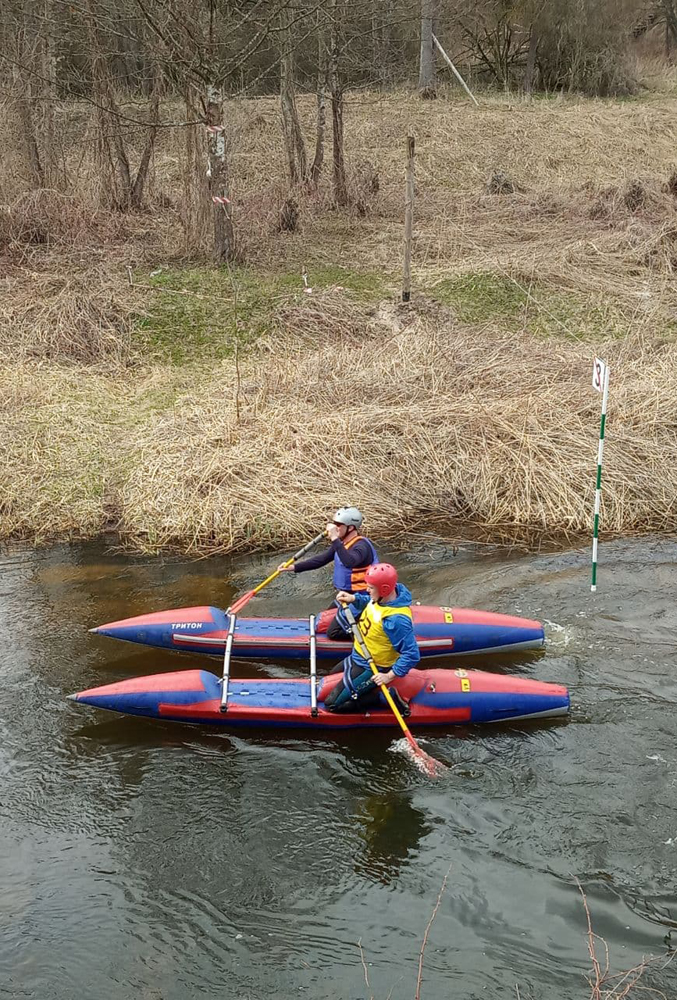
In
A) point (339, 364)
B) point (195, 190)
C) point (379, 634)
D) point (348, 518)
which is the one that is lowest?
point (379, 634)

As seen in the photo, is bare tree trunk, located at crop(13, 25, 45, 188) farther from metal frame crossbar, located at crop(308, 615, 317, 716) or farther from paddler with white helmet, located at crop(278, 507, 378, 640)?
metal frame crossbar, located at crop(308, 615, 317, 716)

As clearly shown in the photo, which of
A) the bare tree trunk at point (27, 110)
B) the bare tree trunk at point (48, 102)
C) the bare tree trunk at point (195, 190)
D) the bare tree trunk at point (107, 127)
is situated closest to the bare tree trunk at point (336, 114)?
the bare tree trunk at point (195, 190)

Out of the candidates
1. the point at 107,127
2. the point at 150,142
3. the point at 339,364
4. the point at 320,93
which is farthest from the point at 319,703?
the point at 320,93

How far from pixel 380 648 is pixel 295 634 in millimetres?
1239

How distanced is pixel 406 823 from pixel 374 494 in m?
4.57

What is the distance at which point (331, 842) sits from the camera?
5430 mm

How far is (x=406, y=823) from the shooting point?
5.56 metres

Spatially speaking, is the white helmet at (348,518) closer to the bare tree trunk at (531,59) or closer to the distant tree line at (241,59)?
the distant tree line at (241,59)

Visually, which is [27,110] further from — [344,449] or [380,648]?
[380,648]

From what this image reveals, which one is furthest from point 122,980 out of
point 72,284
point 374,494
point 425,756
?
point 72,284

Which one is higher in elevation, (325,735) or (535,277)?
(535,277)

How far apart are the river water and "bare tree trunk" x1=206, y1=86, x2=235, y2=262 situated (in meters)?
8.53

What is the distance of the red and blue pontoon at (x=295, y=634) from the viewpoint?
23.7 feet

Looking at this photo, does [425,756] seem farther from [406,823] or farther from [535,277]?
[535,277]
